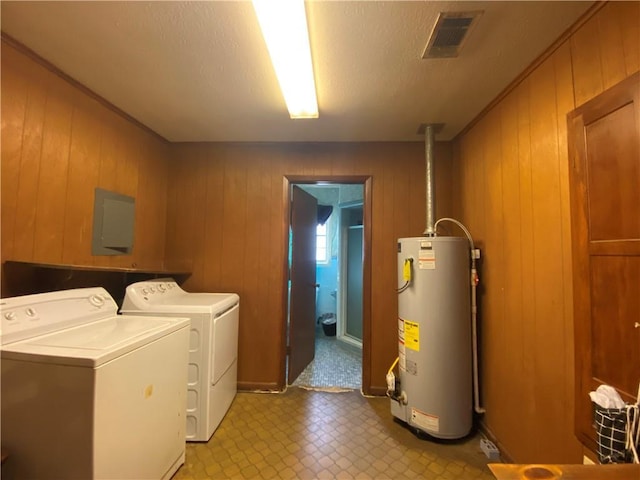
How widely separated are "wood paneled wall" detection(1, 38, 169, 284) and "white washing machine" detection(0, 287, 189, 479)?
0.43 metres

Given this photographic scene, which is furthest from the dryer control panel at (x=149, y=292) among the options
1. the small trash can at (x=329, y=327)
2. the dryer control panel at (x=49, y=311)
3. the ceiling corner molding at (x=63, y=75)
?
the small trash can at (x=329, y=327)

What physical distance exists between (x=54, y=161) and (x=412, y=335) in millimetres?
2582

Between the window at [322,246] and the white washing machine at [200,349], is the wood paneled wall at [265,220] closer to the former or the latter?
the white washing machine at [200,349]

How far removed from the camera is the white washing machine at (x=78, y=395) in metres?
1.09

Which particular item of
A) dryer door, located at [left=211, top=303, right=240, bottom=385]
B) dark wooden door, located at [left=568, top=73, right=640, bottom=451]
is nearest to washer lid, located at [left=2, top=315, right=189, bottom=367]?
dryer door, located at [left=211, top=303, right=240, bottom=385]

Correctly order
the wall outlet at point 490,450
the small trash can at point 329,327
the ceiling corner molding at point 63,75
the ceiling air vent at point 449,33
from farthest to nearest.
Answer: the small trash can at point 329,327 → the wall outlet at point 490,450 → the ceiling corner molding at point 63,75 → the ceiling air vent at point 449,33

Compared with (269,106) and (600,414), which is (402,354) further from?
(269,106)

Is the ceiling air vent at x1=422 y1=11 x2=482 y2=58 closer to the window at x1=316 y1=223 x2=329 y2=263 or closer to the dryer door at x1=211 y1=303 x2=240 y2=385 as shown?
the dryer door at x1=211 y1=303 x2=240 y2=385

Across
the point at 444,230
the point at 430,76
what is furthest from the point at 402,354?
the point at 430,76

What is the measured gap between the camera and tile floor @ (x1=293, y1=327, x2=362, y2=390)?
2854 mm

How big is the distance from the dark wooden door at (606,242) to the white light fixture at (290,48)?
1254mm

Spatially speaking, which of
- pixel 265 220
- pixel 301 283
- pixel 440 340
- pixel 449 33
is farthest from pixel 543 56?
pixel 301 283

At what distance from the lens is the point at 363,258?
107 inches

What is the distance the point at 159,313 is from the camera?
1934 mm
